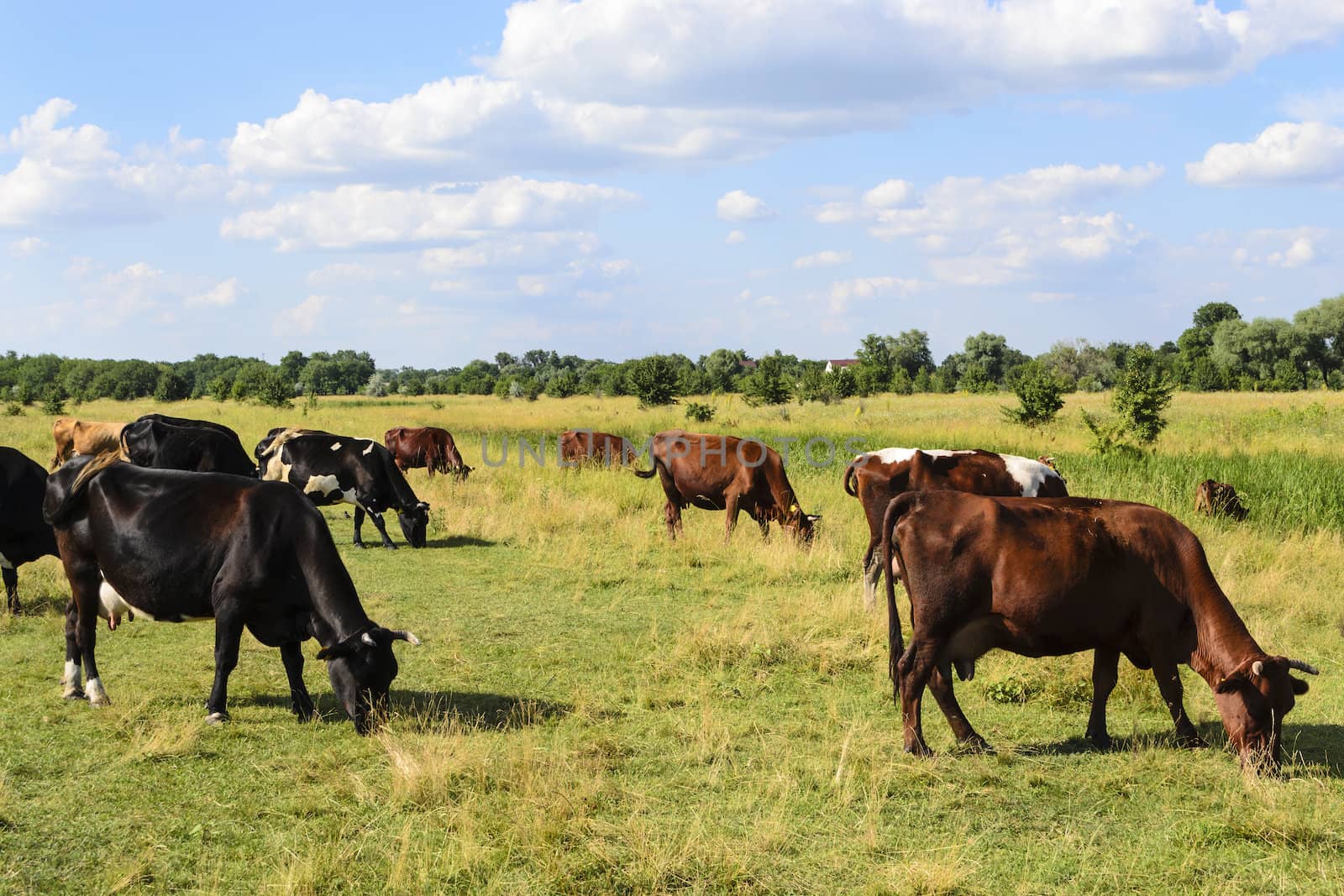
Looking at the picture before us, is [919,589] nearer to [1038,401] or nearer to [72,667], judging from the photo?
[72,667]

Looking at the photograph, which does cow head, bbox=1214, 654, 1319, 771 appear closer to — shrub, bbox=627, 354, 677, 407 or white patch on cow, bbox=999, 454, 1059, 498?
white patch on cow, bbox=999, 454, 1059, 498

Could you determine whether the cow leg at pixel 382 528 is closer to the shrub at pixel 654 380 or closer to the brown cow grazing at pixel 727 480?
the brown cow grazing at pixel 727 480

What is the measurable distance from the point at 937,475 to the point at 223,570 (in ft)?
24.4

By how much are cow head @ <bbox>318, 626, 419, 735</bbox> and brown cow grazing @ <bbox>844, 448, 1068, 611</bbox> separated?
5.94 meters

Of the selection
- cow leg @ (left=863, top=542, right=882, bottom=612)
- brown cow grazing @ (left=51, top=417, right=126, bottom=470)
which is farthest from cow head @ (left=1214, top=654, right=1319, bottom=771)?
brown cow grazing @ (left=51, top=417, right=126, bottom=470)

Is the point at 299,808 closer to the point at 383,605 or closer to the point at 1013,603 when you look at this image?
the point at 1013,603

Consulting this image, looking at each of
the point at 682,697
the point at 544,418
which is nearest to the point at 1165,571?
the point at 682,697

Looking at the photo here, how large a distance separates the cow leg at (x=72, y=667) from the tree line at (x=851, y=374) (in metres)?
29.9

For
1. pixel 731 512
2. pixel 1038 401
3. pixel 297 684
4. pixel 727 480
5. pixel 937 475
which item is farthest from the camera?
pixel 1038 401

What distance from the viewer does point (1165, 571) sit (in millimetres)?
6000

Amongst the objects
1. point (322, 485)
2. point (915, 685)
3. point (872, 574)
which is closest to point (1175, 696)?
point (915, 685)

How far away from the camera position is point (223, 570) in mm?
6512

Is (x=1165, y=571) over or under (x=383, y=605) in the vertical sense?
over

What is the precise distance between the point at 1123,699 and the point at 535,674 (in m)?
4.31
